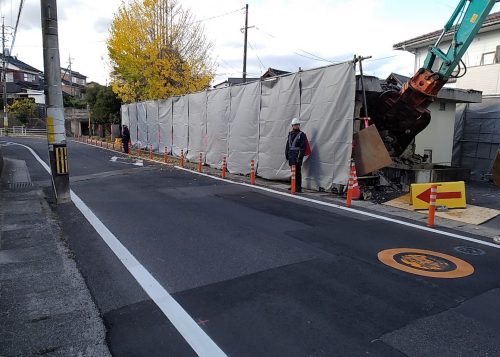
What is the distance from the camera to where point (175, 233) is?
6.62 metres

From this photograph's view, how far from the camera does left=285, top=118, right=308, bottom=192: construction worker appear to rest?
1075 centimetres

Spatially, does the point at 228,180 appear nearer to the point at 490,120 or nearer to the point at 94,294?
the point at 94,294

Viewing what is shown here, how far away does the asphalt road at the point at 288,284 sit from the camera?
3.36 meters

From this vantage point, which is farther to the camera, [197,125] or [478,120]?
[197,125]

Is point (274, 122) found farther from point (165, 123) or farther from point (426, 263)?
point (165, 123)

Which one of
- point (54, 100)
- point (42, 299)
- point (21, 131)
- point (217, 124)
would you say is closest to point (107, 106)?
point (21, 131)

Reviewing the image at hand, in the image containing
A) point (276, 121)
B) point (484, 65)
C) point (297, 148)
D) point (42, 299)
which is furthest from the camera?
point (484, 65)

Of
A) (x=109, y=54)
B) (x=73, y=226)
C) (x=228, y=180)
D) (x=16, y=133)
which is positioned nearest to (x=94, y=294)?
(x=73, y=226)

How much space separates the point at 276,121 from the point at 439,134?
6.97 metres

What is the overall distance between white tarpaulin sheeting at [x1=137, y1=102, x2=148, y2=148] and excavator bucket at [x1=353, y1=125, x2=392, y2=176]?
59.1 feet

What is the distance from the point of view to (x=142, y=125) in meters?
26.0

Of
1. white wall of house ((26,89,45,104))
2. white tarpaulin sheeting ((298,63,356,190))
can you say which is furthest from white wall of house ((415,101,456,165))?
white wall of house ((26,89,45,104))

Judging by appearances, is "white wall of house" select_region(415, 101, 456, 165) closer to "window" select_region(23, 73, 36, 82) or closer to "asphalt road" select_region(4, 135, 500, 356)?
"asphalt road" select_region(4, 135, 500, 356)

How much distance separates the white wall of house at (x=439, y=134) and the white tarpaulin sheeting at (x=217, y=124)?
7.29 metres
